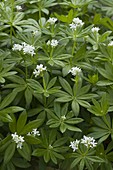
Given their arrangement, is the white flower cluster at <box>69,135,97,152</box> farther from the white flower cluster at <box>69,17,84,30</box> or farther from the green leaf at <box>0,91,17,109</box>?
the white flower cluster at <box>69,17,84,30</box>

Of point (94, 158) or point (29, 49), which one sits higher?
point (29, 49)

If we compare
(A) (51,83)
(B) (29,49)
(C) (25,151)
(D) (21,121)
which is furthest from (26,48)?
(C) (25,151)

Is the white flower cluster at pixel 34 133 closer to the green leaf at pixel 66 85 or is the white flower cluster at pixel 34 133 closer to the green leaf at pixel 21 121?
the green leaf at pixel 21 121

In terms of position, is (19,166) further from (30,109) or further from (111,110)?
(111,110)

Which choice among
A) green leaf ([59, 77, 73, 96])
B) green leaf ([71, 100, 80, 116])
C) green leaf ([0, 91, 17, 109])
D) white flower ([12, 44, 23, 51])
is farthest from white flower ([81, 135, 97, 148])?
white flower ([12, 44, 23, 51])

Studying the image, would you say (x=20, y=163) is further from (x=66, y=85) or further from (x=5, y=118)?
(x=66, y=85)

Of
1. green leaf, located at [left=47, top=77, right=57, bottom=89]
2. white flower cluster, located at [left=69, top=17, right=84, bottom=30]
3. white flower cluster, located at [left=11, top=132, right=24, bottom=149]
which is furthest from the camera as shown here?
white flower cluster, located at [left=69, top=17, right=84, bottom=30]

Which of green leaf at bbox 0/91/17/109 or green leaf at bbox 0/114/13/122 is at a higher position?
green leaf at bbox 0/91/17/109

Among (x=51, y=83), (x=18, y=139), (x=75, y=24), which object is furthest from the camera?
(x=75, y=24)
